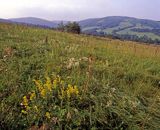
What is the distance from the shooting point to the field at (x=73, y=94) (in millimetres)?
5367

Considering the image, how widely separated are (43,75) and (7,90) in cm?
89

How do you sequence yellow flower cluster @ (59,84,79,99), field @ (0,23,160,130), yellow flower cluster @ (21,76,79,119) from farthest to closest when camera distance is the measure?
1. yellow flower cluster @ (59,84,79,99)
2. yellow flower cluster @ (21,76,79,119)
3. field @ (0,23,160,130)

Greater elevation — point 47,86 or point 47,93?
point 47,86

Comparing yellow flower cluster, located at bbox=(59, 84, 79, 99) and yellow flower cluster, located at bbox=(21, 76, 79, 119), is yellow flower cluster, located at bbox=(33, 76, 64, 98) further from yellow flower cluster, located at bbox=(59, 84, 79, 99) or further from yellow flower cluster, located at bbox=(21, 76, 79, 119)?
yellow flower cluster, located at bbox=(59, 84, 79, 99)

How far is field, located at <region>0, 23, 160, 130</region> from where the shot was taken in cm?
537

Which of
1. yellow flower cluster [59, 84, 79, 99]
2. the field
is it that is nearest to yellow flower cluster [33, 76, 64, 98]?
the field

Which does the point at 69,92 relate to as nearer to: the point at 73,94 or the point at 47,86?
the point at 73,94

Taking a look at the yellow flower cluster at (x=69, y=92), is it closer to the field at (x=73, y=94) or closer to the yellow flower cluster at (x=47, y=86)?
the field at (x=73, y=94)

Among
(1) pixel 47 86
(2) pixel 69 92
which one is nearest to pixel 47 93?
(1) pixel 47 86

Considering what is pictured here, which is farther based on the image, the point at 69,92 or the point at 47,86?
the point at 47,86

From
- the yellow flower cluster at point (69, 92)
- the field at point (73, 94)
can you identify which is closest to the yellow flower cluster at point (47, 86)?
the field at point (73, 94)

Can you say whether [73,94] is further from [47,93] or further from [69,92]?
[47,93]

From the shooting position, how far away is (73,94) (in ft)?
19.0

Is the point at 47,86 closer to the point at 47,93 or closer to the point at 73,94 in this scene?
the point at 47,93
